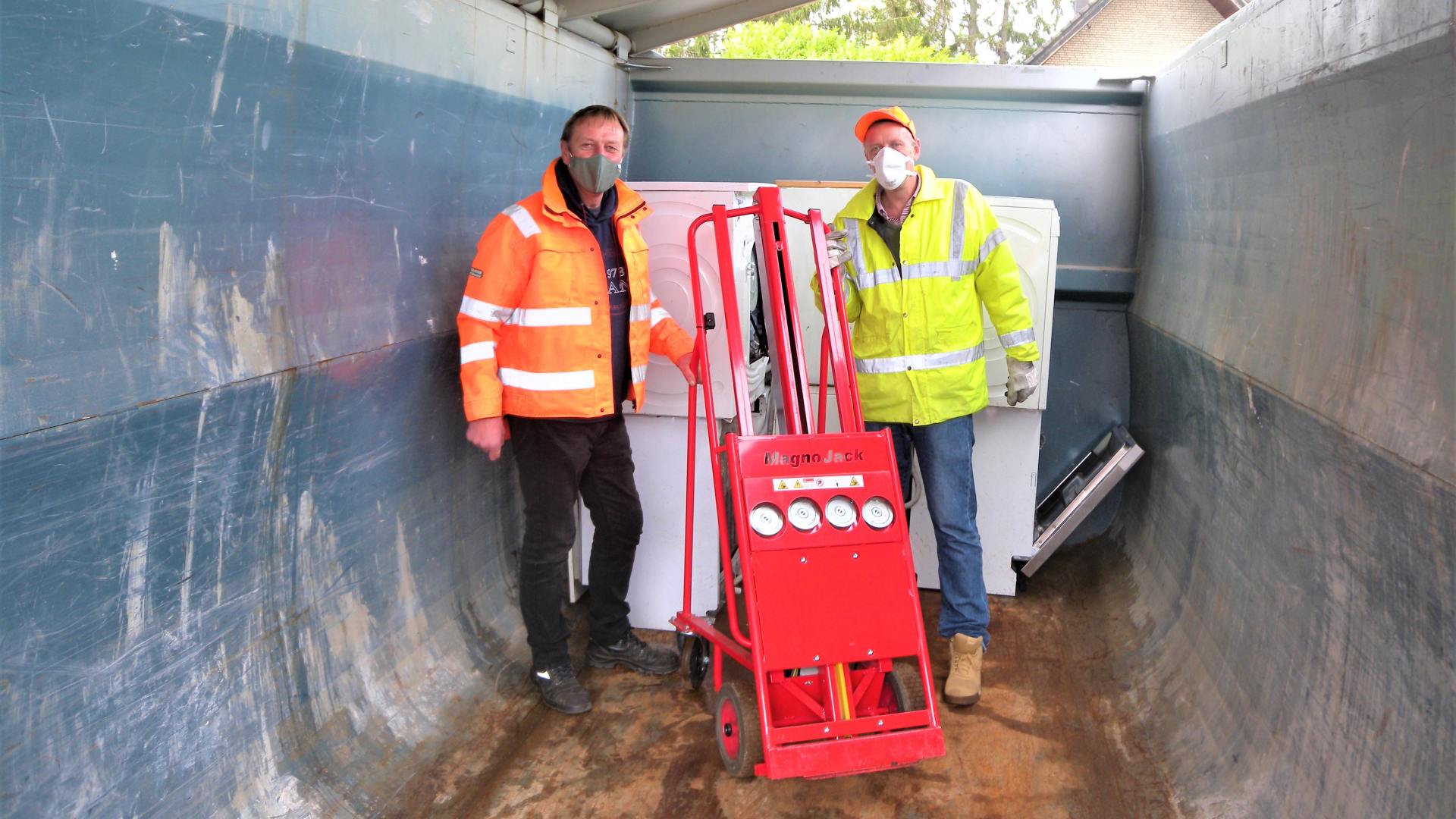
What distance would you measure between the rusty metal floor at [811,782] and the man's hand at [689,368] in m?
0.98

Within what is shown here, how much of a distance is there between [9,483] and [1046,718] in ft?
8.93

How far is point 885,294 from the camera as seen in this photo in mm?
3299

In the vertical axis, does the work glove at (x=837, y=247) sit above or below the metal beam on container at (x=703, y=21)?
below

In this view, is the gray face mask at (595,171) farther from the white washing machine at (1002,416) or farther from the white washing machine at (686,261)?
the white washing machine at (1002,416)

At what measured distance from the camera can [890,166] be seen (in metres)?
3.16

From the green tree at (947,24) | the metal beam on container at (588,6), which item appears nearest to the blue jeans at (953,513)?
the metal beam on container at (588,6)

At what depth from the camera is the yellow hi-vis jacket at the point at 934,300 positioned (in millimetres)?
3260

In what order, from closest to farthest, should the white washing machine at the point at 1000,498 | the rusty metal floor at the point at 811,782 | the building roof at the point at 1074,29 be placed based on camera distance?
the rusty metal floor at the point at 811,782, the white washing machine at the point at 1000,498, the building roof at the point at 1074,29

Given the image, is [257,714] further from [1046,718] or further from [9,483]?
[1046,718]

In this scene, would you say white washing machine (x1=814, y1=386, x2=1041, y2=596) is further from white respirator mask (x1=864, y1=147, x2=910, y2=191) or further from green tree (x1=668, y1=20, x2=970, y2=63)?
green tree (x1=668, y1=20, x2=970, y2=63)

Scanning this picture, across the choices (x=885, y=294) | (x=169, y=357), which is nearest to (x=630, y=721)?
(x=885, y=294)

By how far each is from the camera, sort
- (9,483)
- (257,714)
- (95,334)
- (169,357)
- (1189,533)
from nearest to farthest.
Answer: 1. (9,483)
2. (95,334)
3. (169,357)
4. (257,714)
5. (1189,533)

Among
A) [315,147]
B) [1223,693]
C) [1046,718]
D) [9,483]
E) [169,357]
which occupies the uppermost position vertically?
[315,147]

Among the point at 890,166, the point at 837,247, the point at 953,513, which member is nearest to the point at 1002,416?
the point at 953,513
